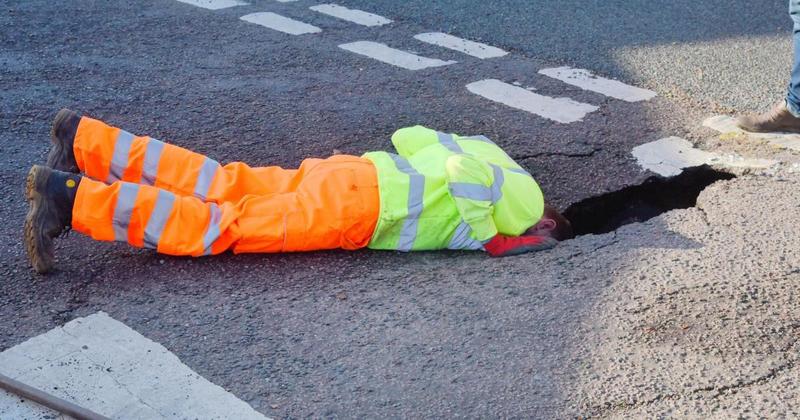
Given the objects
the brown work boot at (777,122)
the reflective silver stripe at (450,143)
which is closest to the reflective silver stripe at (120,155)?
the reflective silver stripe at (450,143)

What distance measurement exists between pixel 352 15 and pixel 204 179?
131 inches

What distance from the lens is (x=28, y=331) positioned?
2713 millimetres

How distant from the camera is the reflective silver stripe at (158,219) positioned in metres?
3.02

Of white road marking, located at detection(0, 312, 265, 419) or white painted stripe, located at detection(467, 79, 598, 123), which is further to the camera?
white painted stripe, located at detection(467, 79, 598, 123)

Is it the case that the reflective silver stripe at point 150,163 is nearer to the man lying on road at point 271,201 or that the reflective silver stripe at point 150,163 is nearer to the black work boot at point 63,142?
the man lying on road at point 271,201

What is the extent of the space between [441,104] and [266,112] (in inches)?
36.1

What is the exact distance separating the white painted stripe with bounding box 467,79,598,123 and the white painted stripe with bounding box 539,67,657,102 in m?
0.27

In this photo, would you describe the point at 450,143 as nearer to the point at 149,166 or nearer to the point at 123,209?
the point at 149,166

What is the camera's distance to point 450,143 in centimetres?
350

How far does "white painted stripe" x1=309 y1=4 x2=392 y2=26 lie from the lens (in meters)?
6.25

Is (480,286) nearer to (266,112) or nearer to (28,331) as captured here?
(28,331)

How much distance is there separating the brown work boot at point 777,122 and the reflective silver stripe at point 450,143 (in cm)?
173

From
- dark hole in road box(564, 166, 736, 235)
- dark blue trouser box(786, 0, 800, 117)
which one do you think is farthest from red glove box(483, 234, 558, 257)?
dark blue trouser box(786, 0, 800, 117)

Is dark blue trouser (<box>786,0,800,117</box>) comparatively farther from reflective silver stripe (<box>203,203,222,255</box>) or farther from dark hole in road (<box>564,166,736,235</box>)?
reflective silver stripe (<box>203,203,222,255</box>)
